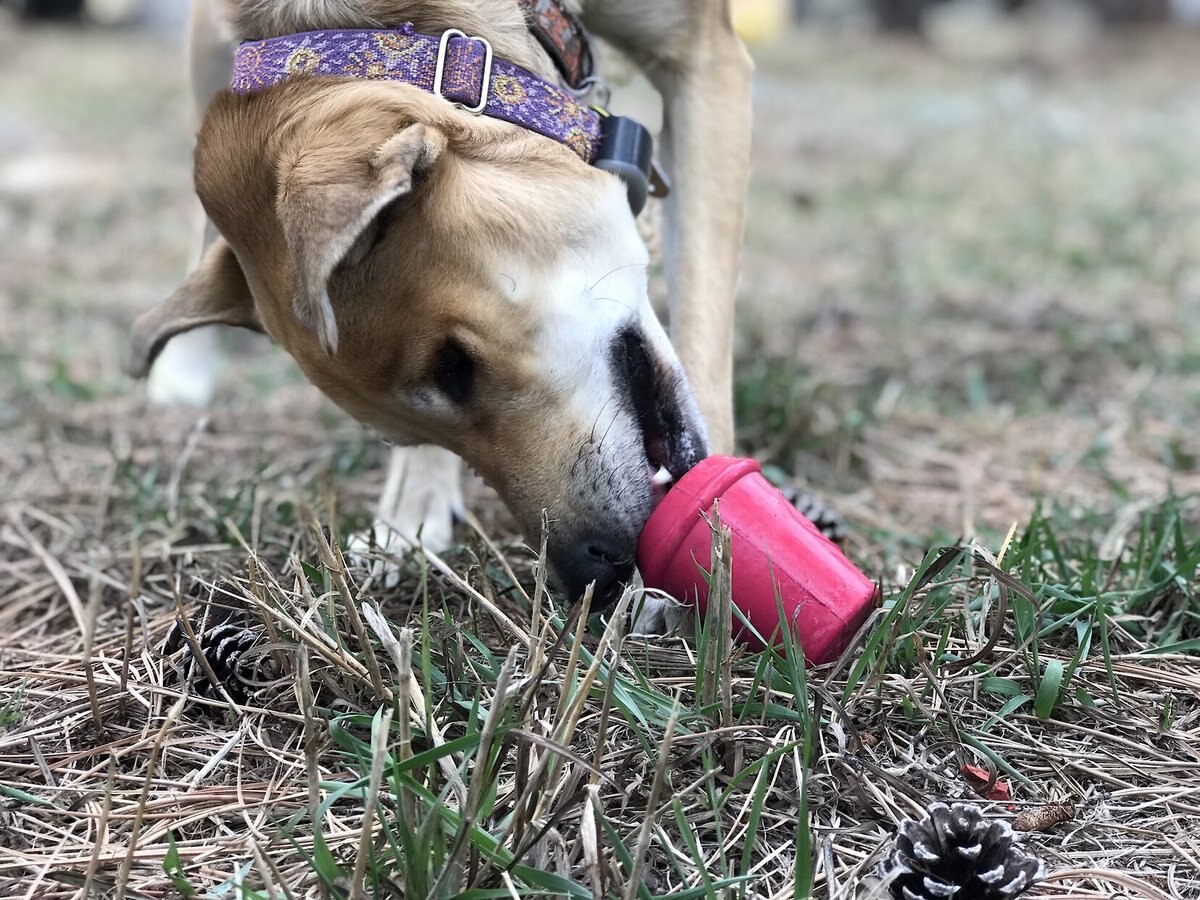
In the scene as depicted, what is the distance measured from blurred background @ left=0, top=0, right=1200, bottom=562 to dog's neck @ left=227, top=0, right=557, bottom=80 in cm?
74

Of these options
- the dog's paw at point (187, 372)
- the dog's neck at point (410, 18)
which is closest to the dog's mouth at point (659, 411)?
the dog's neck at point (410, 18)

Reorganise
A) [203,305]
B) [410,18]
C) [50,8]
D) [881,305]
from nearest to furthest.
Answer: [410,18], [203,305], [881,305], [50,8]

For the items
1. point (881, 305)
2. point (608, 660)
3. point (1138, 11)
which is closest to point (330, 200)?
point (608, 660)

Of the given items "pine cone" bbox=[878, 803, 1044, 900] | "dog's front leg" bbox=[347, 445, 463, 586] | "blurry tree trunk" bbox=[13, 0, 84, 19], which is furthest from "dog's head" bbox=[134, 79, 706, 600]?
"blurry tree trunk" bbox=[13, 0, 84, 19]

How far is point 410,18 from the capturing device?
235cm

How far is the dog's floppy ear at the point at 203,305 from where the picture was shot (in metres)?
2.44

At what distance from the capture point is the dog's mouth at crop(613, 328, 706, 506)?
7.24ft

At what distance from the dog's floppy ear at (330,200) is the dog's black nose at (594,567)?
56cm

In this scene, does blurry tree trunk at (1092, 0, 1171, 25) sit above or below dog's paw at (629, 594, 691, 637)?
above

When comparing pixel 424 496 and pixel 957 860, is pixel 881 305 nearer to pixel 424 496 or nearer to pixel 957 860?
pixel 424 496

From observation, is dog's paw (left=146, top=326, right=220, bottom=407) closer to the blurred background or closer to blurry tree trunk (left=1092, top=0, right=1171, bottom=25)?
the blurred background

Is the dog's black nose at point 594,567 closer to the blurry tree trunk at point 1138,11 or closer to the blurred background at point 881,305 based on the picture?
the blurred background at point 881,305

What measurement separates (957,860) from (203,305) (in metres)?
1.86

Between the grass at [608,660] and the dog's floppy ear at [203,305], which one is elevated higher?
the dog's floppy ear at [203,305]
